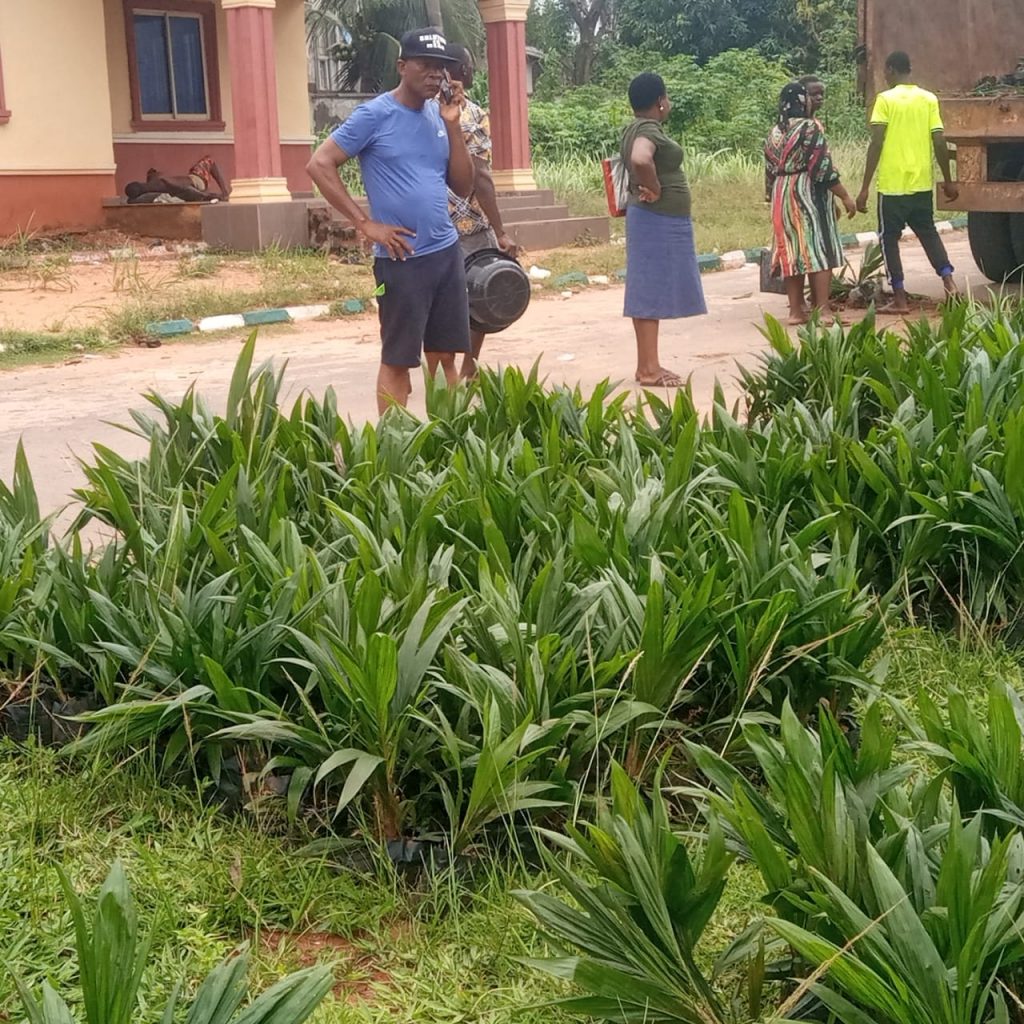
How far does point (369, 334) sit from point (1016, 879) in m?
9.56

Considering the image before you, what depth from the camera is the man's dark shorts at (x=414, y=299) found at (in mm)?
6078

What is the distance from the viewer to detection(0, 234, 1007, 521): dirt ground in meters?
7.36

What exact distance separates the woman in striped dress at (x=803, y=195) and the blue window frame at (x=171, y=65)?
11.4 meters

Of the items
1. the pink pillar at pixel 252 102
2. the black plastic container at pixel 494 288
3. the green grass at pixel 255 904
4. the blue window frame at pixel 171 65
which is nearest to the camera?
the green grass at pixel 255 904

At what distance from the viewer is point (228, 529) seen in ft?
11.9

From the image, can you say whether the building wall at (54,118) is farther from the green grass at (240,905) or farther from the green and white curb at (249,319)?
the green grass at (240,905)

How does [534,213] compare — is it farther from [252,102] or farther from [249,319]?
[249,319]

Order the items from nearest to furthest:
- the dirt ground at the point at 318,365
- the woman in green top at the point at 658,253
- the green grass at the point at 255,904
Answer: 1. the green grass at the point at 255,904
2. the dirt ground at the point at 318,365
3. the woman in green top at the point at 658,253

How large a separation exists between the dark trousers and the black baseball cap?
5.15 m

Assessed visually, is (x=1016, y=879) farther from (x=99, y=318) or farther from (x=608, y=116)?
(x=608, y=116)

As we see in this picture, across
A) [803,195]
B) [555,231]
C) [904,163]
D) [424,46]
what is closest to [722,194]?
[555,231]

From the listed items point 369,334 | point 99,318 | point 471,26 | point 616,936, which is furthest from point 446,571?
point 471,26

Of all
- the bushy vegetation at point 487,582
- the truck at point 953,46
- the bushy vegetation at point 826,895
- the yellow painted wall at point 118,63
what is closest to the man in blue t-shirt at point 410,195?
the bushy vegetation at point 487,582

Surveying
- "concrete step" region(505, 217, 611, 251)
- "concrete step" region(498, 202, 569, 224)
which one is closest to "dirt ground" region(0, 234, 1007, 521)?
"concrete step" region(505, 217, 611, 251)
